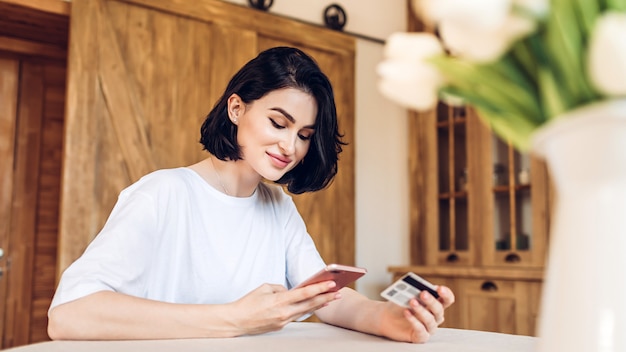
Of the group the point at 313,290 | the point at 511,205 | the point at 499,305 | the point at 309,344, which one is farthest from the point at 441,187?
the point at 309,344

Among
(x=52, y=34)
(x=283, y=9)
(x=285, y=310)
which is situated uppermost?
(x=283, y=9)

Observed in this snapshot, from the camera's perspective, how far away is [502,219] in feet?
12.0

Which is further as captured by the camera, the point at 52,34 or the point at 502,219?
the point at 502,219

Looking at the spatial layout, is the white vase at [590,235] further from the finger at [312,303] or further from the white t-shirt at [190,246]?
the white t-shirt at [190,246]

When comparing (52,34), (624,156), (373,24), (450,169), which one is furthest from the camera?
(373,24)

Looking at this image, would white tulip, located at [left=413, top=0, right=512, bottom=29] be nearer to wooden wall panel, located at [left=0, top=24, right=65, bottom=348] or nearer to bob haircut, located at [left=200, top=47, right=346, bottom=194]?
bob haircut, located at [left=200, top=47, right=346, bottom=194]

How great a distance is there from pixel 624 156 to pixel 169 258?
4.28 ft

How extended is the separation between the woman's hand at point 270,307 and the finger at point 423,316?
0.18 m

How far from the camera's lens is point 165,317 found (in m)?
1.21

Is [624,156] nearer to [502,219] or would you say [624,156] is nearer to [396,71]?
[396,71]

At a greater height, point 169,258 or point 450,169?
point 450,169

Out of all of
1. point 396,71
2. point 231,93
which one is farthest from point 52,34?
point 396,71

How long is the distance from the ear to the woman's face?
0.05m

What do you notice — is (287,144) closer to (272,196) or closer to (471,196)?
(272,196)
